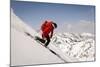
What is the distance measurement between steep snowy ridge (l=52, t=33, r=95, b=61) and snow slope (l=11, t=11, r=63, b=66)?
0.21 meters

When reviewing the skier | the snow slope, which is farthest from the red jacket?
the snow slope

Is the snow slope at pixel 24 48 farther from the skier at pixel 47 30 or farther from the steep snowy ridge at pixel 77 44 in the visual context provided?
the steep snowy ridge at pixel 77 44

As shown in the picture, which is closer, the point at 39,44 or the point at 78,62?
the point at 39,44

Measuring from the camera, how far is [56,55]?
269 cm

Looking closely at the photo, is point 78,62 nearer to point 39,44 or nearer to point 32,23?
point 39,44

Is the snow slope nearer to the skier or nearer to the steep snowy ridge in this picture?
the skier

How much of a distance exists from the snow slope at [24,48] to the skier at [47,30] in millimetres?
99

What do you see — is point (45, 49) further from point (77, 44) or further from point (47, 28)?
point (77, 44)

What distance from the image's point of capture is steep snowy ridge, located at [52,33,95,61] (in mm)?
2723

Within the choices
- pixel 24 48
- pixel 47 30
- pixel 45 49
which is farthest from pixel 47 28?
pixel 24 48

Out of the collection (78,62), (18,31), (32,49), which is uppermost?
(18,31)

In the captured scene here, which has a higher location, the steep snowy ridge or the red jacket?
the red jacket
